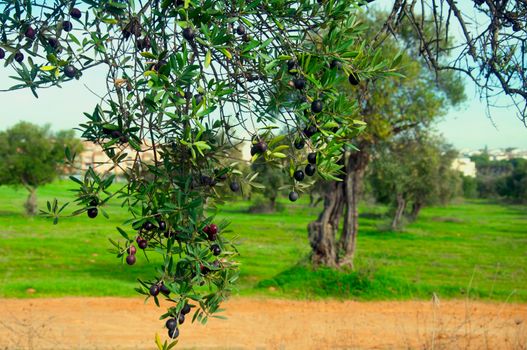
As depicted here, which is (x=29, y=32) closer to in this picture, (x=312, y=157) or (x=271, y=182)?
(x=312, y=157)

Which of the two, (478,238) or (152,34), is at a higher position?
(152,34)

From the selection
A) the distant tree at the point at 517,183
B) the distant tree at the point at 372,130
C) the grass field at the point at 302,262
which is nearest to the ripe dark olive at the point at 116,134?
the grass field at the point at 302,262

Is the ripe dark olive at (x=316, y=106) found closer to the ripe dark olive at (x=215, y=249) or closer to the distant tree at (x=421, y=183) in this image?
the ripe dark olive at (x=215, y=249)

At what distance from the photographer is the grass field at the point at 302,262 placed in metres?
15.6

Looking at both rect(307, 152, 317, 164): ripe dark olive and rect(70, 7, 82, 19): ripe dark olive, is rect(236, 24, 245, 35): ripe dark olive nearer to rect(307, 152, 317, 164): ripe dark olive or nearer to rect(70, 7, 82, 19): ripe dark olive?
rect(307, 152, 317, 164): ripe dark olive

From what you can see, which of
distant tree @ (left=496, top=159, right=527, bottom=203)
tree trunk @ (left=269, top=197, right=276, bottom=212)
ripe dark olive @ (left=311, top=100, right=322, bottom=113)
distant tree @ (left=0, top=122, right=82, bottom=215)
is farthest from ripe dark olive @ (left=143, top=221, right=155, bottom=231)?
distant tree @ (left=496, top=159, right=527, bottom=203)

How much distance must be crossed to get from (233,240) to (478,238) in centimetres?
3821

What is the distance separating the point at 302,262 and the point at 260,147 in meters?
14.4

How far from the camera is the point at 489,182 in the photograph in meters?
92.4

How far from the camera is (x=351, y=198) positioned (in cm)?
1795

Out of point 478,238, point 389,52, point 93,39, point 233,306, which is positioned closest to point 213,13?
point 93,39

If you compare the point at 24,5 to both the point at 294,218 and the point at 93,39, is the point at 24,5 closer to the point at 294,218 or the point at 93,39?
the point at 93,39

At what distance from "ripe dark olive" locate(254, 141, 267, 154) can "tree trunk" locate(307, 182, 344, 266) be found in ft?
46.5

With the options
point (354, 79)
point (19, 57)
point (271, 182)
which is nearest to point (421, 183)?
point (271, 182)
